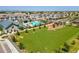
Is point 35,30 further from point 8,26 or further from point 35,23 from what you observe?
point 8,26

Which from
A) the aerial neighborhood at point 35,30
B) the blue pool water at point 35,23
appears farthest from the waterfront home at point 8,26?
the blue pool water at point 35,23

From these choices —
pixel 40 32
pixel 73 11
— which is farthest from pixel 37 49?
pixel 73 11

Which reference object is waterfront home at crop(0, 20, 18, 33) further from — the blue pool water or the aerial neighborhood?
the blue pool water

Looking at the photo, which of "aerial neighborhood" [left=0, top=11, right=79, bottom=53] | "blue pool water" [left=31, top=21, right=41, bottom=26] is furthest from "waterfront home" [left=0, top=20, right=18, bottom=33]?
"blue pool water" [left=31, top=21, right=41, bottom=26]

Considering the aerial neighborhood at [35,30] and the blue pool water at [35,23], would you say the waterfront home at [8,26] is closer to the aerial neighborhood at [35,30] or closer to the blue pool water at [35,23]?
the aerial neighborhood at [35,30]

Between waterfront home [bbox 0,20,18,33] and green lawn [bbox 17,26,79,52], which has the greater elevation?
waterfront home [bbox 0,20,18,33]

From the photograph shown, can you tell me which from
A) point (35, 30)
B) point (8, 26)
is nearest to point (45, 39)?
point (35, 30)

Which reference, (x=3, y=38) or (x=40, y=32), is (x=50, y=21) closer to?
(x=40, y=32)
